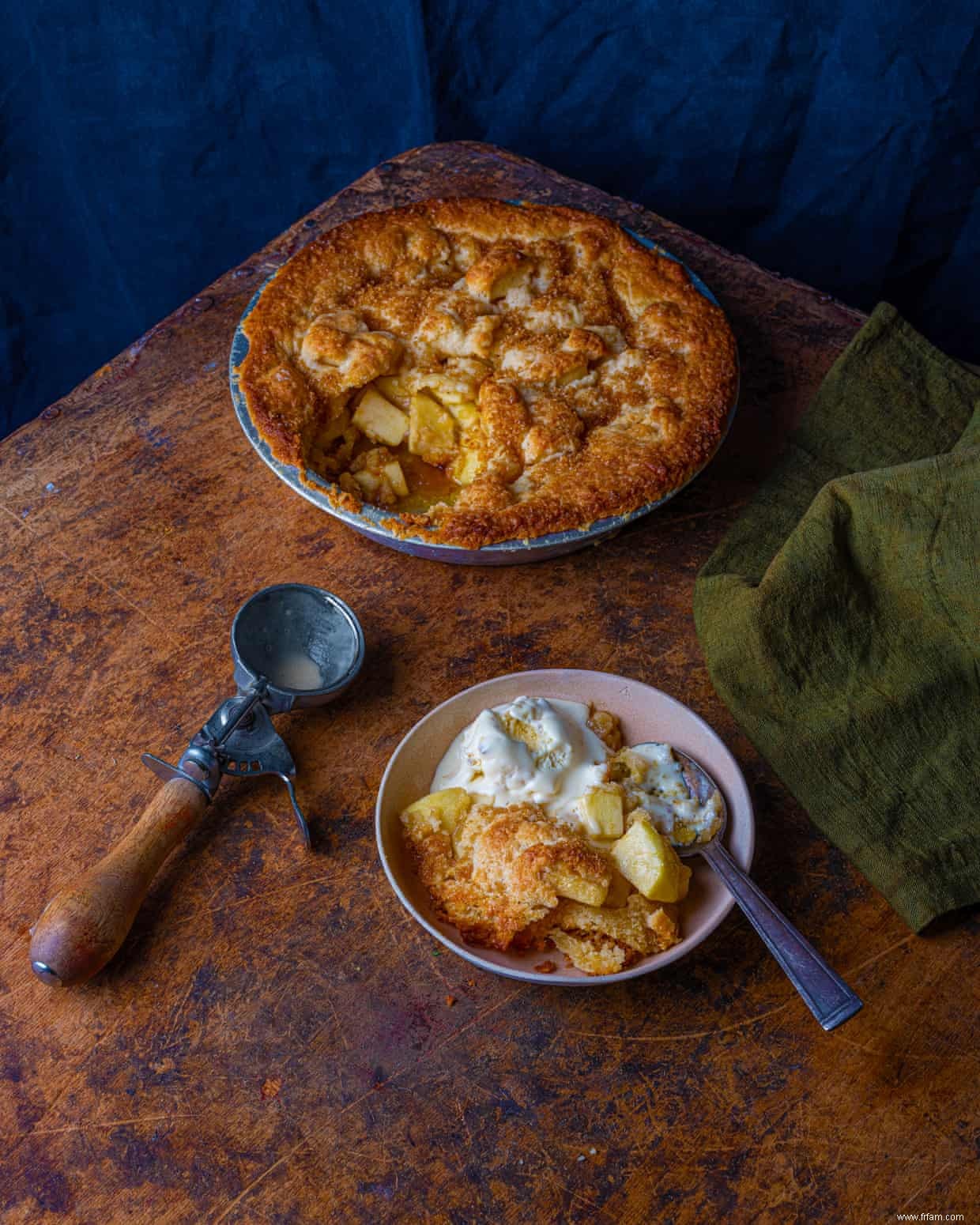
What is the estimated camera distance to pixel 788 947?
111 cm

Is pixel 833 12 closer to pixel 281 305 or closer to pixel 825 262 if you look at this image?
pixel 825 262

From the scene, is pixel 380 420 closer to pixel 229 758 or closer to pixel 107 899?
pixel 229 758

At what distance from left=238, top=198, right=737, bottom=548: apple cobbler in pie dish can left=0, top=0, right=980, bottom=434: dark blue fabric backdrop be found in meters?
0.76

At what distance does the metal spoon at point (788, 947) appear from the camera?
1.08m

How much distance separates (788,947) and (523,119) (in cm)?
217

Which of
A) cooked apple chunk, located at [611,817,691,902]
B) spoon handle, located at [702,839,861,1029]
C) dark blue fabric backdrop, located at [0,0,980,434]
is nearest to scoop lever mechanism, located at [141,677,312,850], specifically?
cooked apple chunk, located at [611,817,691,902]

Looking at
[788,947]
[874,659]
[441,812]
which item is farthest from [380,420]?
[788,947]

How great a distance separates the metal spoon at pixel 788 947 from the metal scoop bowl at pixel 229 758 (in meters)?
0.50

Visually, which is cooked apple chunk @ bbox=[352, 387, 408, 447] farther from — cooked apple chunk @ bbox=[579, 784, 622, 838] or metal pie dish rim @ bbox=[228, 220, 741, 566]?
cooked apple chunk @ bbox=[579, 784, 622, 838]

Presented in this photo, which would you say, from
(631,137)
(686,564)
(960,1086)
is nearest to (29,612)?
(686,564)

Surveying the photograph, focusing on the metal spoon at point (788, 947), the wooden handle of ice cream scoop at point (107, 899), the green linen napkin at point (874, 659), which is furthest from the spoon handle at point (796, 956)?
the wooden handle of ice cream scoop at point (107, 899)

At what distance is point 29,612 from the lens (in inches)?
61.3

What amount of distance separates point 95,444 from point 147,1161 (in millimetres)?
1127

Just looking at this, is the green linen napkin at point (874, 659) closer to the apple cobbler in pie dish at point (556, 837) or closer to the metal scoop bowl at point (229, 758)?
the apple cobbler in pie dish at point (556, 837)
